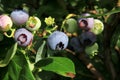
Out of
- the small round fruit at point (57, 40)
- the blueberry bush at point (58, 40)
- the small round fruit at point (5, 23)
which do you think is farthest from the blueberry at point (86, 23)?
the small round fruit at point (5, 23)

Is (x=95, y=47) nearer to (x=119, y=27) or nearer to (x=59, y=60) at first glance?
(x=119, y=27)

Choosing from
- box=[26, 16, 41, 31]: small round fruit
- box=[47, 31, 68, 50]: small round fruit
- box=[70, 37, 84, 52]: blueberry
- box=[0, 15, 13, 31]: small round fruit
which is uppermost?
box=[0, 15, 13, 31]: small round fruit

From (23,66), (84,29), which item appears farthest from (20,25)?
(84,29)

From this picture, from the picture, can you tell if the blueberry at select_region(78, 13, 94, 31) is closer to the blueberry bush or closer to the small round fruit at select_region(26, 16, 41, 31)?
the blueberry bush

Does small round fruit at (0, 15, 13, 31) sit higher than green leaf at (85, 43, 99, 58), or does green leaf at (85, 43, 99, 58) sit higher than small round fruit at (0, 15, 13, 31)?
small round fruit at (0, 15, 13, 31)

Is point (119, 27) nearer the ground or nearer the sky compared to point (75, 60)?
nearer the sky

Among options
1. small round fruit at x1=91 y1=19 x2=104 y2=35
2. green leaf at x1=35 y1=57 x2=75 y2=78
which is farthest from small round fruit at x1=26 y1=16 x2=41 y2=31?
small round fruit at x1=91 y1=19 x2=104 y2=35

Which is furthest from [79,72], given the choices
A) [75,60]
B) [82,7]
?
[82,7]

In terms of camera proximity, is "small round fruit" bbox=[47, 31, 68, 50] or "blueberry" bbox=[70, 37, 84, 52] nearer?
"small round fruit" bbox=[47, 31, 68, 50]
